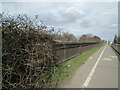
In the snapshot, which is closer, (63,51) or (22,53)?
(22,53)

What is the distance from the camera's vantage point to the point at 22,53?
15.4 ft

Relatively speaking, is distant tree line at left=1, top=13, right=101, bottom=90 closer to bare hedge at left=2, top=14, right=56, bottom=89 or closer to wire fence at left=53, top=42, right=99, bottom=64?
bare hedge at left=2, top=14, right=56, bottom=89

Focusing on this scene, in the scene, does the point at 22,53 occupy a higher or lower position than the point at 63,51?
higher

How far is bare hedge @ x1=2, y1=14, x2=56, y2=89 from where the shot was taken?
4.50 m

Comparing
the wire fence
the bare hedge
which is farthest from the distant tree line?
the wire fence

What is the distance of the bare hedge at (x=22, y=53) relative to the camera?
450 cm

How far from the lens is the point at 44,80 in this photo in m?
5.67

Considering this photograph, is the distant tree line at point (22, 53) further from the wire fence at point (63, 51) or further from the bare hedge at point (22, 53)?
the wire fence at point (63, 51)

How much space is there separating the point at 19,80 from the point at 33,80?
1.61 ft

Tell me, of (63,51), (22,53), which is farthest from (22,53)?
(63,51)

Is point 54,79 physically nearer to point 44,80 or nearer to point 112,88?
point 44,80

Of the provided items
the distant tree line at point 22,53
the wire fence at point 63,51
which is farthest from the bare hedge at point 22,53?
the wire fence at point 63,51

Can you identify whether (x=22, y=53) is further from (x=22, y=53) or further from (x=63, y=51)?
(x=63, y=51)

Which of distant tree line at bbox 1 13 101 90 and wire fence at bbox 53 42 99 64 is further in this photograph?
wire fence at bbox 53 42 99 64
